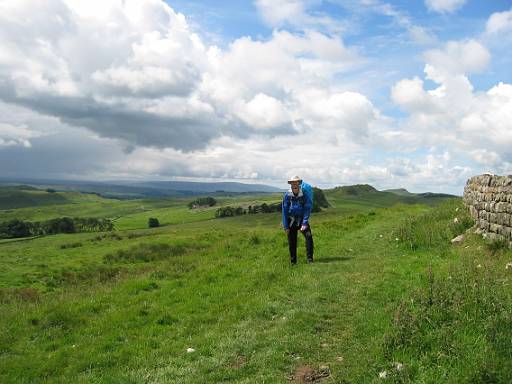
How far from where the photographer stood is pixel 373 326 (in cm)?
859

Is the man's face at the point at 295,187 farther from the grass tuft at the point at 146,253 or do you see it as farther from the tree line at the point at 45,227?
the tree line at the point at 45,227

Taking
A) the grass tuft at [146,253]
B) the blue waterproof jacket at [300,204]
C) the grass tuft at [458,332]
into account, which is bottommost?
the grass tuft at [146,253]

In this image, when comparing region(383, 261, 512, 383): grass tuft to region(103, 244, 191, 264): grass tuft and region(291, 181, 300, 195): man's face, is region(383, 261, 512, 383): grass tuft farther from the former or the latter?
region(103, 244, 191, 264): grass tuft

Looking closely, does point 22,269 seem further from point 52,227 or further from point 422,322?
point 52,227

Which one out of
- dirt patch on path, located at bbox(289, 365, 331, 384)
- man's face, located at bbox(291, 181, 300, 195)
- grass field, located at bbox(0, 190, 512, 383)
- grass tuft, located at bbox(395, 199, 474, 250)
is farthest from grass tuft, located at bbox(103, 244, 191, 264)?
dirt patch on path, located at bbox(289, 365, 331, 384)

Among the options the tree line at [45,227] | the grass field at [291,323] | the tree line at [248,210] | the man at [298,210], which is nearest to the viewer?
the grass field at [291,323]

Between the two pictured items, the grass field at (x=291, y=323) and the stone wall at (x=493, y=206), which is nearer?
the grass field at (x=291, y=323)

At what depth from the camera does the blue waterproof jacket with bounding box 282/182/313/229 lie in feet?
54.5

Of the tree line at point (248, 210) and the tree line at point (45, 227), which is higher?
the tree line at point (248, 210)

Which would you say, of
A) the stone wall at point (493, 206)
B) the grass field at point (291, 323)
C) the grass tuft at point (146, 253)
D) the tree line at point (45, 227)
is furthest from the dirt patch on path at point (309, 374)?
the tree line at point (45, 227)

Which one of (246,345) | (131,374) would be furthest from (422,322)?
(131,374)

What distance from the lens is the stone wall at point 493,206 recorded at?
14.0 metres

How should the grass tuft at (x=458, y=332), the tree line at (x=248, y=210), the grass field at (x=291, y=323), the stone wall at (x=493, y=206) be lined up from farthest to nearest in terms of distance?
the tree line at (x=248, y=210)
the stone wall at (x=493, y=206)
the grass field at (x=291, y=323)
the grass tuft at (x=458, y=332)

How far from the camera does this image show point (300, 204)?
16656 millimetres
